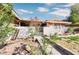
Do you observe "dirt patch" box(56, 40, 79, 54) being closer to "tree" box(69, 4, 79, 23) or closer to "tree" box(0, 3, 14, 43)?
"tree" box(69, 4, 79, 23)

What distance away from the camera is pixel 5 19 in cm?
233

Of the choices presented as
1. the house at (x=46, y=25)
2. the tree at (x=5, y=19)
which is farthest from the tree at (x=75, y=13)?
the tree at (x=5, y=19)

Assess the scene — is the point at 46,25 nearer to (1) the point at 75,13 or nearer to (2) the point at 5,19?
(1) the point at 75,13

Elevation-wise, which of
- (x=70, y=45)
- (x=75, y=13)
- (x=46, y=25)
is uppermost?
(x=75, y=13)

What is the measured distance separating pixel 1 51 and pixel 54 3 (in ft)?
2.33

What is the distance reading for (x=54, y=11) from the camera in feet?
7.59

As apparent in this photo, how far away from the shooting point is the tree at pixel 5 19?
7.63 feet

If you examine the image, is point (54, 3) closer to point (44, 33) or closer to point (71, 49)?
point (44, 33)

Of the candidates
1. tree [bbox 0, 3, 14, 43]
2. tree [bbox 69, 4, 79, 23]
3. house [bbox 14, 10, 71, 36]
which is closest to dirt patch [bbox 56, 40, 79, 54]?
house [bbox 14, 10, 71, 36]

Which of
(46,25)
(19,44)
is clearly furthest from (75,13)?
(19,44)

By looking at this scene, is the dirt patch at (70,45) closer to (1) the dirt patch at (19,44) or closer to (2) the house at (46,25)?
(2) the house at (46,25)
